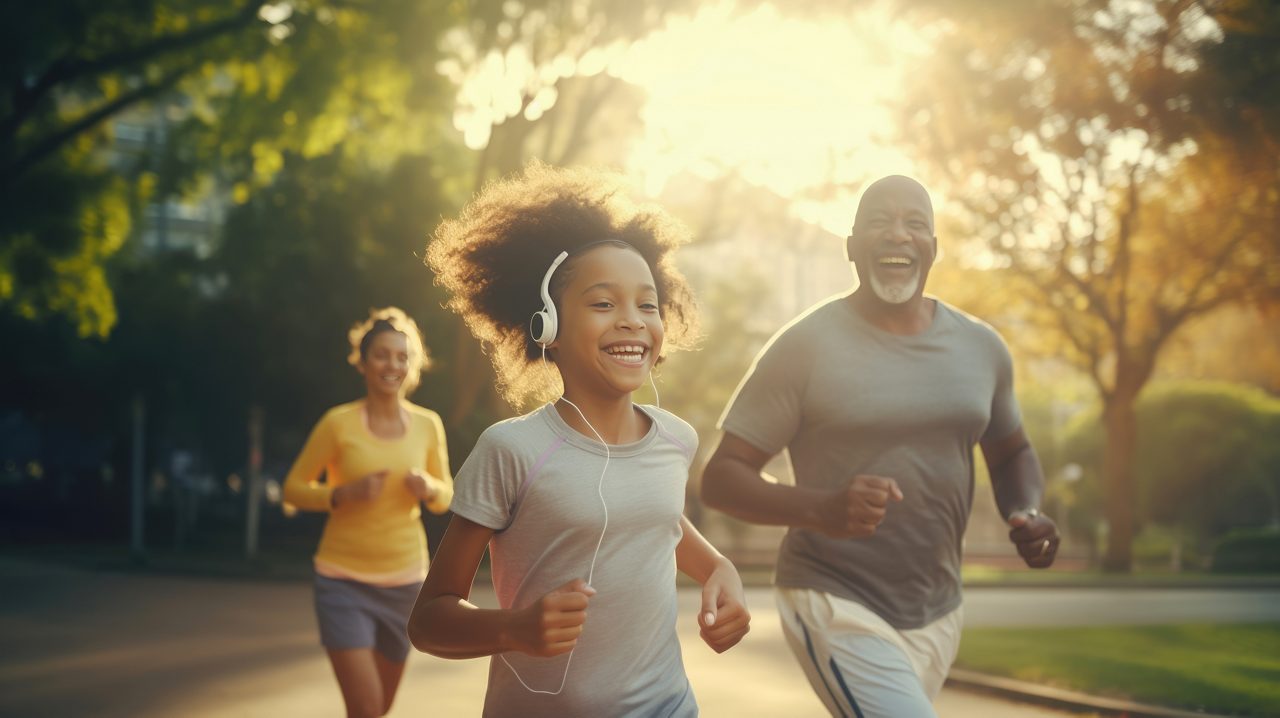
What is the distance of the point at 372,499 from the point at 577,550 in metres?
3.72

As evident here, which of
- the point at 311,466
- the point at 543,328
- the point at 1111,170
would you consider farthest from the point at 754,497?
the point at 1111,170

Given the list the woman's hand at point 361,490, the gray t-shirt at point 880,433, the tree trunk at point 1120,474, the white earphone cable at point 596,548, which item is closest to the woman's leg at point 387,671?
the woman's hand at point 361,490

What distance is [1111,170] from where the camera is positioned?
995 inches

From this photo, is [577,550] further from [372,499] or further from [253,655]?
[253,655]

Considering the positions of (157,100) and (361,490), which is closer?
(361,490)

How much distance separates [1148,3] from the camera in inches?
862

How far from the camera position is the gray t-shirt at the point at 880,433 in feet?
14.2

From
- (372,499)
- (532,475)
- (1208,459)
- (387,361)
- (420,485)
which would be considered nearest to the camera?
(532,475)

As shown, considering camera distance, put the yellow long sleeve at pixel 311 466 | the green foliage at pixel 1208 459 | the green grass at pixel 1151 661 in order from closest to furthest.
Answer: the yellow long sleeve at pixel 311 466, the green grass at pixel 1151 661, the green foliage at pixel 1208 459

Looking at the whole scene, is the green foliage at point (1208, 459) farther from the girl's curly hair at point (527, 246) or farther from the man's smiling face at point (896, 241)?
the girl's curly hair at point (527, 246)

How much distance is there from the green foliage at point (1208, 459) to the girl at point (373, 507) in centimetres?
3367

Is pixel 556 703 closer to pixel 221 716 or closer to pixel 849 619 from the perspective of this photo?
pixel 849 619

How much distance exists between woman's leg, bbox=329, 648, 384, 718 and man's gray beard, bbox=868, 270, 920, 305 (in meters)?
3.20

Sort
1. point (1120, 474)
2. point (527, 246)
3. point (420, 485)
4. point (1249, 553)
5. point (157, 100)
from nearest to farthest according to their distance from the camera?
point (527, 246), point (420, 485), point (157, 100), point (1120, 474), point (1249, 553)
